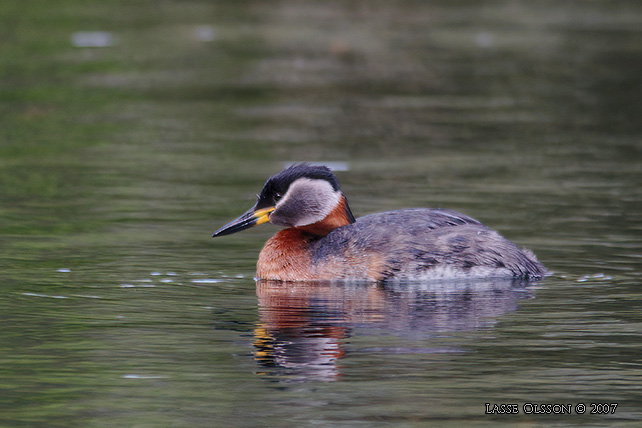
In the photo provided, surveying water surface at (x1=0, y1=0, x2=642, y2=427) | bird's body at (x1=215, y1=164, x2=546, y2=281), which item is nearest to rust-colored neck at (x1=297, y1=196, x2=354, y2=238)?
bird's body at (x1=215, y1=164, x2=546, y2=281)

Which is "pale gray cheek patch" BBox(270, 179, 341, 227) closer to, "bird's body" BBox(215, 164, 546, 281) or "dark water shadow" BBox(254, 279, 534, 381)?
"bird's body" BBox(215, 164, 546, 281)

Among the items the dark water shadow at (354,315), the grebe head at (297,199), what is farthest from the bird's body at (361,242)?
the dark water shadow at (354,315)

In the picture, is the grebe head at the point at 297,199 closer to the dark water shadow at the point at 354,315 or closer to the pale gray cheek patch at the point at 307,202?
the pale gray cheek patch at the point at 307,202

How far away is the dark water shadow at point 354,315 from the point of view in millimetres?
7684

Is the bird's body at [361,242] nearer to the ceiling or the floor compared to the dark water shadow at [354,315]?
nearer to the ceiling

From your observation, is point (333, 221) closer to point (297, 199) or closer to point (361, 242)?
point (297, 199)

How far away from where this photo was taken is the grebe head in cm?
1059

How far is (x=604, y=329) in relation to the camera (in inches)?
326

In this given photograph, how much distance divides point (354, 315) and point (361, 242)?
1.40 metres

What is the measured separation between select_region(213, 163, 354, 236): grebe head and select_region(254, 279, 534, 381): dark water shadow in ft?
2.27

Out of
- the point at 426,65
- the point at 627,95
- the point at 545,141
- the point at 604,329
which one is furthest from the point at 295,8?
the point at 604,329

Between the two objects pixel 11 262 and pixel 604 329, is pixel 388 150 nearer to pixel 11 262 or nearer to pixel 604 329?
pixel 11 262

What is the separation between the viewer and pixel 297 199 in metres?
10.6

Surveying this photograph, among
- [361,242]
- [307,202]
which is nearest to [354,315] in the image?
[361,242]
